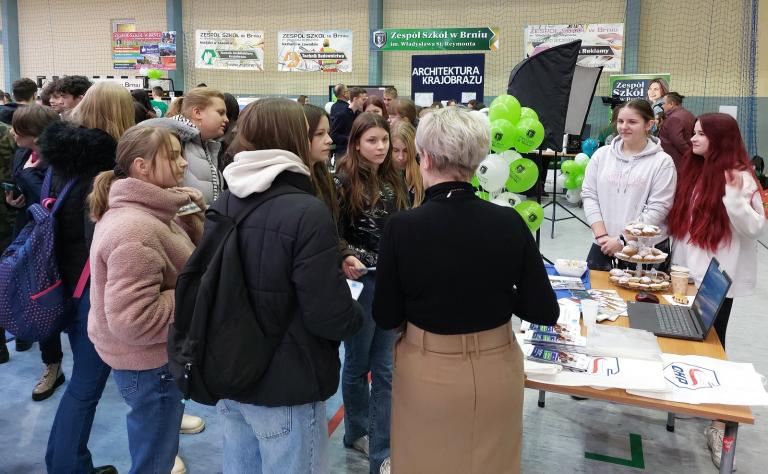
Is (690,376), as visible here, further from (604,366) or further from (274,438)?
(274,438)

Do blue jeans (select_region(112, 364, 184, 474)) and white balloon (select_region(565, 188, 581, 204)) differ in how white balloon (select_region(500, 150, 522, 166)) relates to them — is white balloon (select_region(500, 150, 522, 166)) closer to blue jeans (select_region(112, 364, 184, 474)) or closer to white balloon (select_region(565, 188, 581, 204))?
blue jeans (select_region(112, 364, 184, 474))

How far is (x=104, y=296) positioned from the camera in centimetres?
163

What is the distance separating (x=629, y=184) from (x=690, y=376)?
1301 mm

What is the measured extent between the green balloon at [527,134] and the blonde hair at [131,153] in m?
2.92

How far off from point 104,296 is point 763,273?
5597 millimetres

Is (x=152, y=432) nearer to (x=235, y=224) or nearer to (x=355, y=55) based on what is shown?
(x=235, y=224)

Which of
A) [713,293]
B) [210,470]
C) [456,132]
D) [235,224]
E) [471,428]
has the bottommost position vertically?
[210,470]

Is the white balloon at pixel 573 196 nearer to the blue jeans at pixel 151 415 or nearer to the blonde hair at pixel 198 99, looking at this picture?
the blonde hair at pixel 198 99

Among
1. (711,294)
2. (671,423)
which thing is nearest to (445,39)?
(671,423)

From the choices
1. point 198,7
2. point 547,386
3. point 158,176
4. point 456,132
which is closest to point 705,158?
point 547,386

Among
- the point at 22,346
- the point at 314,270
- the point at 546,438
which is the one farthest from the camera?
the point at 22,346

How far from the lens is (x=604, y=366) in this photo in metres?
1.74

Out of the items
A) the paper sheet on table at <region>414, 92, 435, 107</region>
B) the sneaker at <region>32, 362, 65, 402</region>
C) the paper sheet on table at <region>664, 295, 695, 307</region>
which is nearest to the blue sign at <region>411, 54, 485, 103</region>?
the paper sheet on table at <region>414, 92, 435, 107</region>

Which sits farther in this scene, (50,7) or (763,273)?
(50,7)
